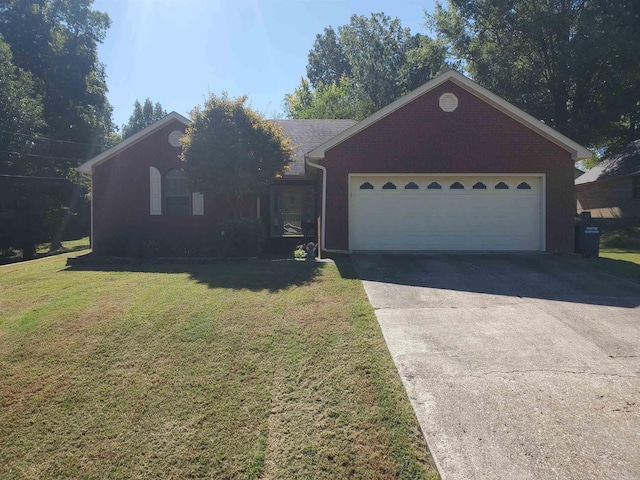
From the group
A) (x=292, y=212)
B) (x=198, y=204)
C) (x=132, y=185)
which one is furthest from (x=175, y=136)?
(x=292, y=212)

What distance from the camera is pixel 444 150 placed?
1191cm

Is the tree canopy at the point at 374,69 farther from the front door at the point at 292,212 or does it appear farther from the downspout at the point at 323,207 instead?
the downspout at the point at 323,207

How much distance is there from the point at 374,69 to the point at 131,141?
23.0 m

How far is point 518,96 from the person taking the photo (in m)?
25.2

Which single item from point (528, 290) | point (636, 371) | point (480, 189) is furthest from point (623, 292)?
point (480, 189)

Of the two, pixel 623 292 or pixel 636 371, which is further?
pixel 623 292

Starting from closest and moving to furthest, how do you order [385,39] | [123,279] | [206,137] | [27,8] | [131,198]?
[123,279]
[206,137]
[131,198]
[27,8]
[385,39]

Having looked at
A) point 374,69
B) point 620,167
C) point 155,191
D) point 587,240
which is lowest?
point 587,240

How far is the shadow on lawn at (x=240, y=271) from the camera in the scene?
8.34 metres

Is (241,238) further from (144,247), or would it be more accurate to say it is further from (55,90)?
(55,90)

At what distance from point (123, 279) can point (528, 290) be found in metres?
7.92

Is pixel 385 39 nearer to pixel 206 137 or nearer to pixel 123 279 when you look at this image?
pixel 206 137

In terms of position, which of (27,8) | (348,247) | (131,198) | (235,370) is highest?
(27,8)

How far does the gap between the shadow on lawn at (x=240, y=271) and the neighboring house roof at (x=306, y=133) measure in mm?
5217
